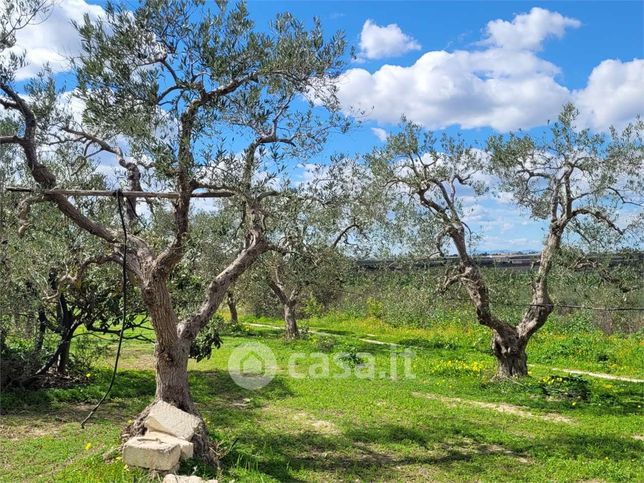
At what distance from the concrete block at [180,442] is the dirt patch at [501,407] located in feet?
21.4

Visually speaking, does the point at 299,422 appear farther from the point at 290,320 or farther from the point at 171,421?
the point at 290,320

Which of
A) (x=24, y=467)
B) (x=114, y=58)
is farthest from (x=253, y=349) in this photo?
(x=114, y=58)

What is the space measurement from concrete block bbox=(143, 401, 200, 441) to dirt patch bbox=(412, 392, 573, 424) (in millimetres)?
6288

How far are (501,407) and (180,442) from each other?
23.9 ft

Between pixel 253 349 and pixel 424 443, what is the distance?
1215cm

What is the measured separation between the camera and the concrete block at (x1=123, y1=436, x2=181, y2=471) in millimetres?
6449

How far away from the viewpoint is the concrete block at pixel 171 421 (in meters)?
7.14

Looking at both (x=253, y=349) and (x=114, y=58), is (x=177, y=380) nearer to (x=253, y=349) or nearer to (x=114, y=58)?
(x=114, y=58)

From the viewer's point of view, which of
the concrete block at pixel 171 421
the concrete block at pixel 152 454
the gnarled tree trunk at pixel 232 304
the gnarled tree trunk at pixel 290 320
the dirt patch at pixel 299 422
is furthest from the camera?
the gnarled tree trunk at pixel 232 304

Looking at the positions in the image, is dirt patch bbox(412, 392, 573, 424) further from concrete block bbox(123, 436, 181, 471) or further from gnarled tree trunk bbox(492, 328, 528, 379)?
concrete block bbox(123, 436, 181, 471)

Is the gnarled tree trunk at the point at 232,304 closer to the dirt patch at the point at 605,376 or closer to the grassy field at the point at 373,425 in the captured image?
the grassy field at the point at 373,425

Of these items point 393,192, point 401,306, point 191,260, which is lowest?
point 401,306

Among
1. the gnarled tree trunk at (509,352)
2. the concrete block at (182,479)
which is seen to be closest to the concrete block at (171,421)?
the concrete block at (182,479)

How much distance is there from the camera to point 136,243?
26.9 ft
